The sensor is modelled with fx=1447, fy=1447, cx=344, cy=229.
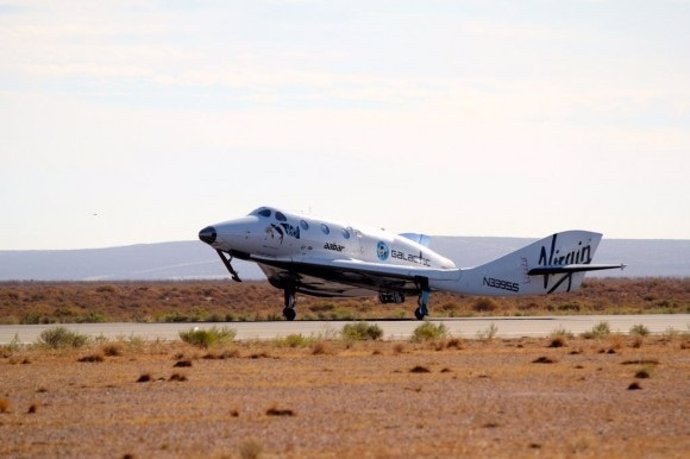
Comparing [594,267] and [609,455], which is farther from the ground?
[594,267]

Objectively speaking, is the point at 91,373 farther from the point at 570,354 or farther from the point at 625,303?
the point at 625,303

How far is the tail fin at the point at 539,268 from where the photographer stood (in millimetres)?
52781

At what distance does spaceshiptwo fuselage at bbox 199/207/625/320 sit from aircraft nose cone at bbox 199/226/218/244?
4.51 ft

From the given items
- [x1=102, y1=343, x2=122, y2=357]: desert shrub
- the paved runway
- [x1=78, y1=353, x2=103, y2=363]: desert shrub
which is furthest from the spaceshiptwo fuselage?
[x1=78, y1=353, x2=103, y2=363]: desert shrub

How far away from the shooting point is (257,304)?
77.5 meters

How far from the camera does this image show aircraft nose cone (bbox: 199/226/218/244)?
161 ft

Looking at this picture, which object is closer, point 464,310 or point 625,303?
point 464,310

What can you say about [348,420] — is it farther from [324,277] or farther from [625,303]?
[625,303]

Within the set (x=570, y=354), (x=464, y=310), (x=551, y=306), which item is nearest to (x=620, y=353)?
(x=570, y=354)

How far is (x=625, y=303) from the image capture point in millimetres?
77688

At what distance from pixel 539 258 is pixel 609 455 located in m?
37.2

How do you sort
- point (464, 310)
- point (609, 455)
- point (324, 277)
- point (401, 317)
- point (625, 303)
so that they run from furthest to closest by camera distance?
1. point (625, 303)
2. point (464, 310)
3. point (401, 317)
4. point (324, 277)
5. point (609, 455)

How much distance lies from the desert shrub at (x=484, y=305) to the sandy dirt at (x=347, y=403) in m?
33.2

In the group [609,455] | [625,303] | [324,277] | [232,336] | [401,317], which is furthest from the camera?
[625,303]
